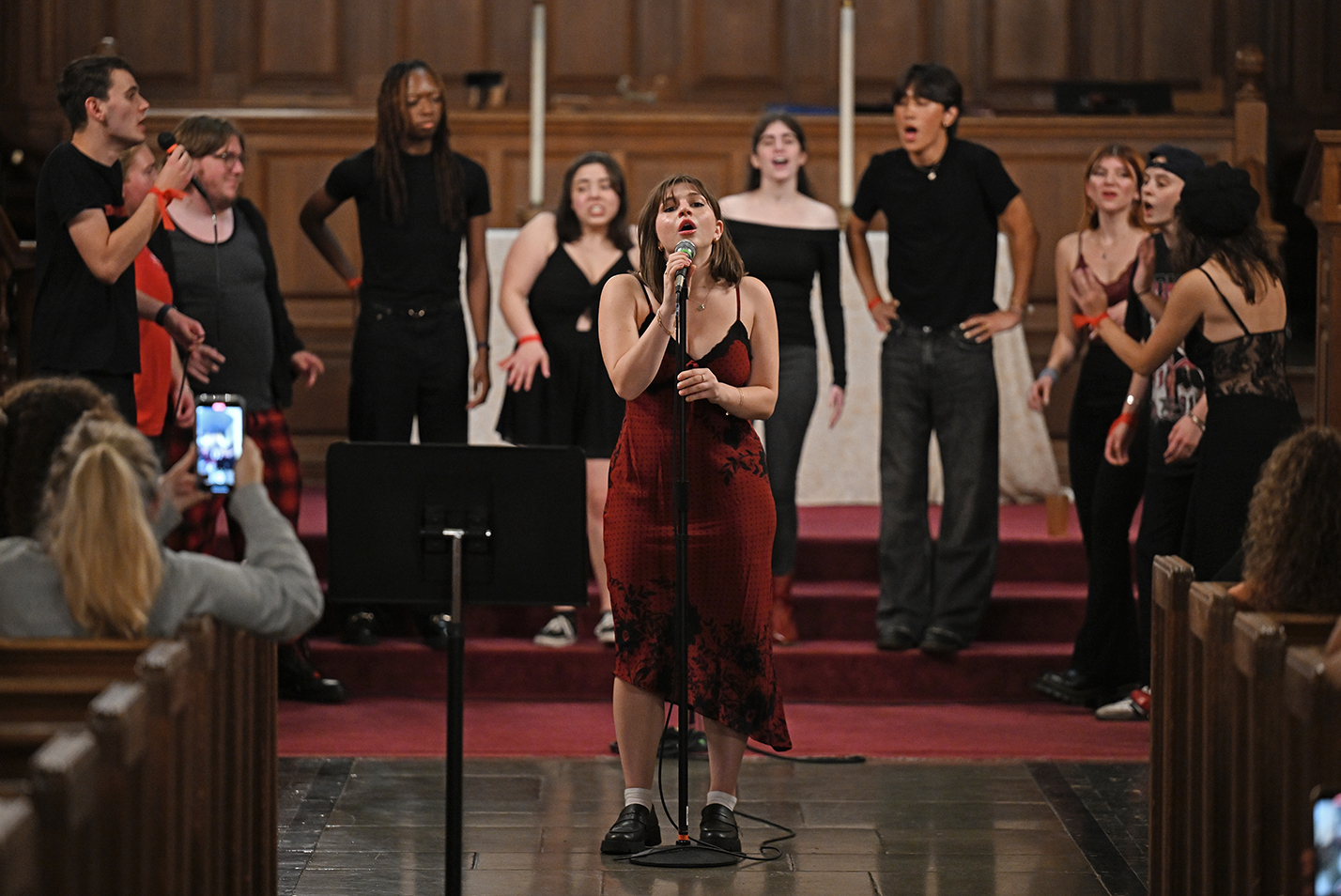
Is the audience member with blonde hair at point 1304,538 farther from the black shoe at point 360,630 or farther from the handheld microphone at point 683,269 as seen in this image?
the black shoe at point 360,630

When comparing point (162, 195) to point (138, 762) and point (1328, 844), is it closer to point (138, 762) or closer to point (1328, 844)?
point (138, 762)

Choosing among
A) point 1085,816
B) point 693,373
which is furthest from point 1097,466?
point 693,373

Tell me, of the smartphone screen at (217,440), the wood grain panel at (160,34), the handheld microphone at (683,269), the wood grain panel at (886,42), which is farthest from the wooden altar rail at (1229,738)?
the wood grain panel at (160,34)

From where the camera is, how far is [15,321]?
19.2ft

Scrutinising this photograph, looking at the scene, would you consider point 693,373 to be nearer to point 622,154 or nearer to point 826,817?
point 826,817

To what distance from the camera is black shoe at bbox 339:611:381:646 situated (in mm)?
5602

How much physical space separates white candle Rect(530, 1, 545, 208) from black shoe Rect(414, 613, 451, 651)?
1524 mm

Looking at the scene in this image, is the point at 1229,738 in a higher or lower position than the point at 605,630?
higher

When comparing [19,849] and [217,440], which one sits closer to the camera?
[19,849]

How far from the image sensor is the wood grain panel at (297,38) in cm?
845

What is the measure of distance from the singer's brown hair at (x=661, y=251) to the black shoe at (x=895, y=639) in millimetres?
2030

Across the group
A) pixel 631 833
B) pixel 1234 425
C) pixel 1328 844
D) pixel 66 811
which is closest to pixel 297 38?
pixel 1234 425

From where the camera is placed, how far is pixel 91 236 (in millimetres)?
4332

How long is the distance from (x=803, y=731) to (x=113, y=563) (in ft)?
9.57
